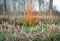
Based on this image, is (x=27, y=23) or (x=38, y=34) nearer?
(x=38, y=34)

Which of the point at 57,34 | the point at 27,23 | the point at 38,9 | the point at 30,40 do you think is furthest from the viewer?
the point at 38,9

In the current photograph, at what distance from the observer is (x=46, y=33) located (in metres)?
4.32

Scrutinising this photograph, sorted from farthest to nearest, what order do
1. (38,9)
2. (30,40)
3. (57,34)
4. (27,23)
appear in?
(38,9), (27,23), (57,34), (30,40)

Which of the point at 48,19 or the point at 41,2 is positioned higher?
the point at 41,2

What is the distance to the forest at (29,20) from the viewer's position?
13.8 ft

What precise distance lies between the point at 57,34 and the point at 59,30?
183 millimetres

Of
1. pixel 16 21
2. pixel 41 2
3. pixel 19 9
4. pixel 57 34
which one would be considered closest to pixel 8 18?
pixel 16 21

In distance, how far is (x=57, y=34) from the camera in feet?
14.1

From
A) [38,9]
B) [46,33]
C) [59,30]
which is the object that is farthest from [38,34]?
[38,9]

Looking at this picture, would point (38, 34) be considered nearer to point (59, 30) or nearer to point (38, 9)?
point (59, 30)

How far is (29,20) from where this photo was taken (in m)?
5.91

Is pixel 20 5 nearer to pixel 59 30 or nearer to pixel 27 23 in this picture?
pixel 27 23

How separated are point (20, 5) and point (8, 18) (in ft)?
3.96

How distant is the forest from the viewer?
13.8ft
